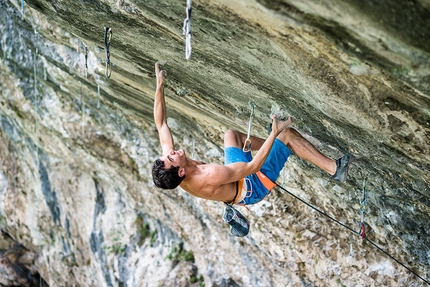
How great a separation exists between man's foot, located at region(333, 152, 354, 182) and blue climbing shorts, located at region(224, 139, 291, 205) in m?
0.37

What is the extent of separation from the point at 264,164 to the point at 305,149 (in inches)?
12.6

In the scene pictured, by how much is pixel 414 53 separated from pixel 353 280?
4.12 meters

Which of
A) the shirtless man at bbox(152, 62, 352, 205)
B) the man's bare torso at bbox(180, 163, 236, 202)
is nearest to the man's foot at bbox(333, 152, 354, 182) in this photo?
the shirtless man at bbox(152, 62, 352, 205)

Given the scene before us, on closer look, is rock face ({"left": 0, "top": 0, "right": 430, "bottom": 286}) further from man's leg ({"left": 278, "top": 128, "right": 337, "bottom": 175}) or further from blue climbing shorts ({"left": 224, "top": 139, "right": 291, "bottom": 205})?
blue climbing shorts ({"left": 224, "top": 139, "right": 291, "bottom": 205})

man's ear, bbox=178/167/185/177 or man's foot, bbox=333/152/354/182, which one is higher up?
man's foot, bbox=333/152/354/182

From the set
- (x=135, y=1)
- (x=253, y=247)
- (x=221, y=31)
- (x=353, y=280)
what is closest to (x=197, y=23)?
(x=221, y=31)

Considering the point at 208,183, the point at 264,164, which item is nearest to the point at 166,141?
the point at 208,183

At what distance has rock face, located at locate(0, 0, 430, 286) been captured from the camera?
3246 mm

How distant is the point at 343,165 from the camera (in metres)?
4.71

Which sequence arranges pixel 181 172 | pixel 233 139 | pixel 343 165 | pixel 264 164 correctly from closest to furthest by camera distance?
1. pixel 181 172
2. pixel 343 165
3. pixel 264 164
4. pixel 233 139

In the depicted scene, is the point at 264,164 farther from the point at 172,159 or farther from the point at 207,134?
the point at 207,134

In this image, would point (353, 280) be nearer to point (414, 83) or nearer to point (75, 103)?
point (414, 83)

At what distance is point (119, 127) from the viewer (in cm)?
873

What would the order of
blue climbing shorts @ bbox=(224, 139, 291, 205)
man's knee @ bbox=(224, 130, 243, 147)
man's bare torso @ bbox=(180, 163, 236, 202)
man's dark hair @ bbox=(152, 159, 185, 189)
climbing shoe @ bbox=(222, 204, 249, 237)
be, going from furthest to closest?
climbing shoe @ bbox=(222, 204, 249, 237) → man's knee @ bbox=(224, 130, 243, 147) → blue climbing shorts @ bbox=(224, 139, 291, 205) → man's bare torso @ bbox=(180, 163, 236, 202) → man's dark hair @ bbox=(152, 159, 185, 189)
